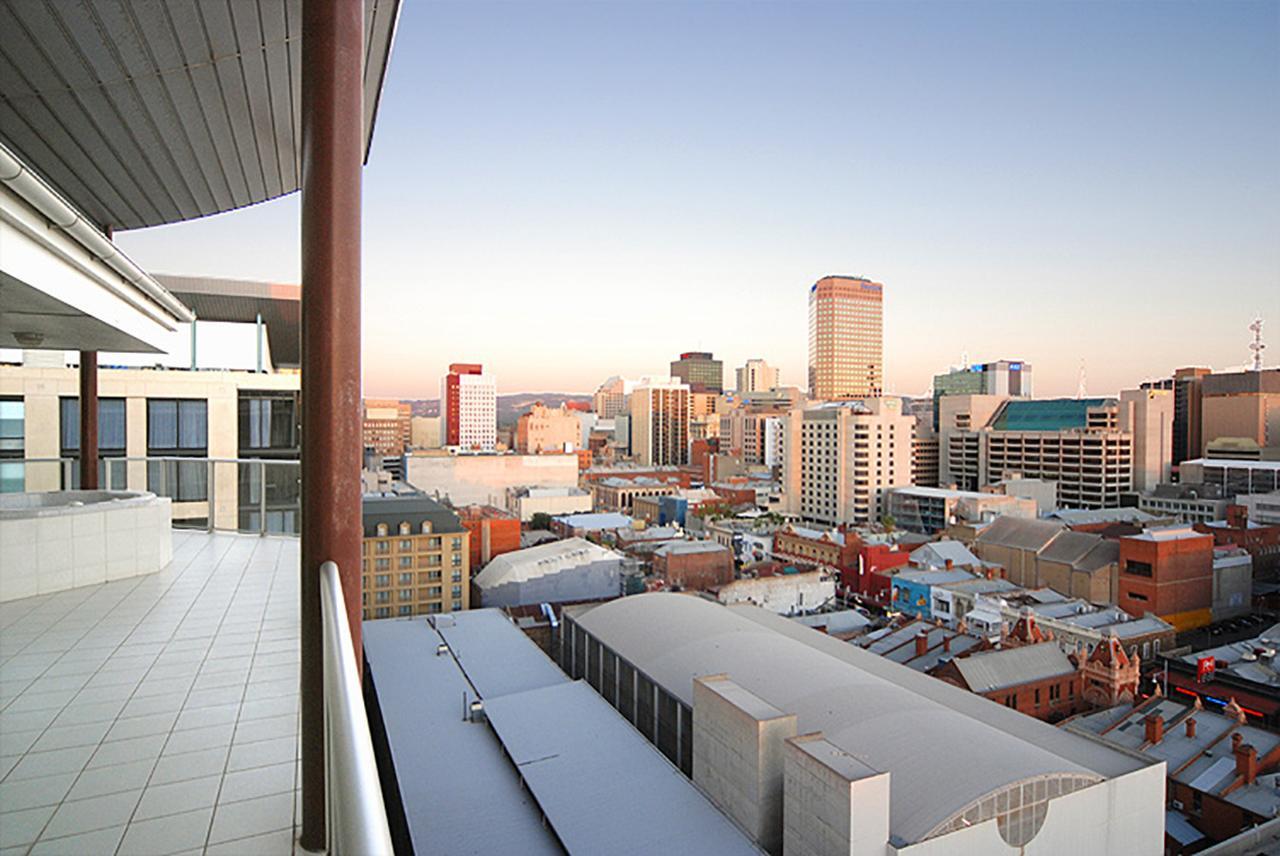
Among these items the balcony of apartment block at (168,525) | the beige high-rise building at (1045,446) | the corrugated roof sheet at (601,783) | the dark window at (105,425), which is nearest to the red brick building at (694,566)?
the corrugated roof sheet at (601,783)

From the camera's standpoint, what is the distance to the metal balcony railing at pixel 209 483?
24.9 ft

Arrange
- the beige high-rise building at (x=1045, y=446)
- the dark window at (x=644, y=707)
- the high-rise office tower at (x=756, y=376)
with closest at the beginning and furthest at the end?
the dark window at (x=644, y=707) → the beige high-rise building at (x=1045, y=446) → the high-rise office tower at (x=756, y=376)

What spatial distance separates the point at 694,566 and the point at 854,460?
70.4ft

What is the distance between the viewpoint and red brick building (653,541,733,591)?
2594 centimetres

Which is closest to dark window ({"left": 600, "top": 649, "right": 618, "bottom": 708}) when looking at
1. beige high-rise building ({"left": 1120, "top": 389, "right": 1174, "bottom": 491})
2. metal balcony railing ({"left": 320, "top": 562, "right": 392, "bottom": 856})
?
metal balcony railing ({"left": 320, "top": 562, "right": 392, "bottom": 856})

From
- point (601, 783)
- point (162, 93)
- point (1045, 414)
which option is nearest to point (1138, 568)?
point (601, 783)

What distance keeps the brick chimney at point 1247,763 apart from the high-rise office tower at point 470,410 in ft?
302

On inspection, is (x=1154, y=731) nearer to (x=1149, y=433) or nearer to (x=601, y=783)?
(x=601, y=783)

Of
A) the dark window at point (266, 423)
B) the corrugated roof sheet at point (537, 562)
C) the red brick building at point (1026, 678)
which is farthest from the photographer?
the corrugated roof sheet at point (537, 562)

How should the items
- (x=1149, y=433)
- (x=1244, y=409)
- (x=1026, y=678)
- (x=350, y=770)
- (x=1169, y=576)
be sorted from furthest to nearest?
(x=1244, y=409), (x=1149, y=433), (x=1169, y=576), (x=1026, y=678), (x=350, y=770)

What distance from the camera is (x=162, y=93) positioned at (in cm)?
375

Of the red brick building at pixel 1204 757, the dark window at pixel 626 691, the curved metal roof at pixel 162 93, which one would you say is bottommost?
the red brick building at pixel 1204 757

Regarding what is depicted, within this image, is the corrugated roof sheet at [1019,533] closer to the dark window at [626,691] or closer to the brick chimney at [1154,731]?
the brick chimney at [1154,731]

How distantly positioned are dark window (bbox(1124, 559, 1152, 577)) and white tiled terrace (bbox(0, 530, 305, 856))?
27344mm
